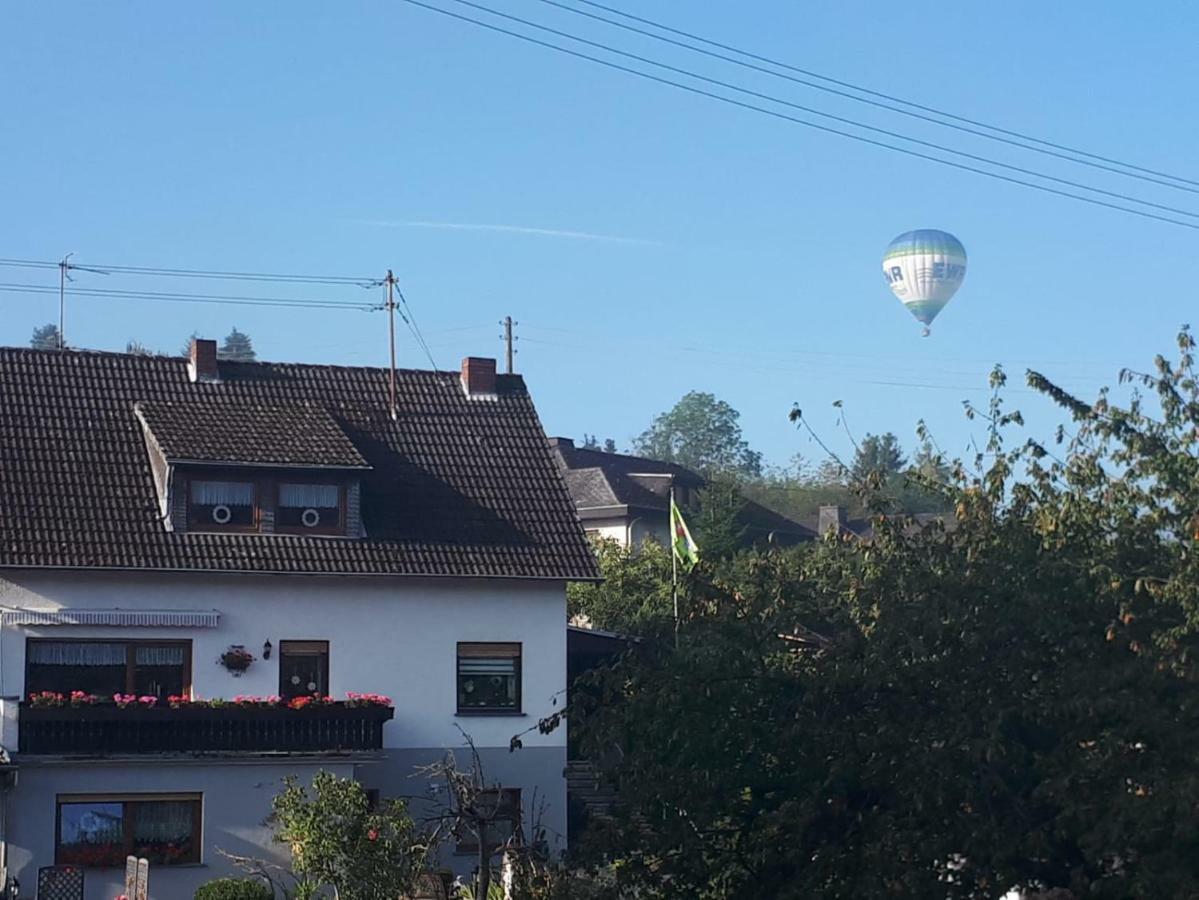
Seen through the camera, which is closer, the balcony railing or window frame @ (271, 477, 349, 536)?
the balcony railing

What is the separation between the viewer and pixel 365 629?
35.4m

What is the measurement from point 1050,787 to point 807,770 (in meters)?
3.02

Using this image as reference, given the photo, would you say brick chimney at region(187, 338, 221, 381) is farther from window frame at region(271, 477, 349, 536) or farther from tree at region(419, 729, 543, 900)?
tree at region(419, 729, 543, 900)

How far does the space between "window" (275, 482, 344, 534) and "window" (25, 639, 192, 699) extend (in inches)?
117

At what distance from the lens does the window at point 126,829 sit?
1265 inches

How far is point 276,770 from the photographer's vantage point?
109ft

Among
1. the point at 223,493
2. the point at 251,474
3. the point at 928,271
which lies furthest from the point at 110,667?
the point at 928,271

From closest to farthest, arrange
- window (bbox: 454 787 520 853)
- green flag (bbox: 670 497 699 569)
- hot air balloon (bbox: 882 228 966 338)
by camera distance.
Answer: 1. window (bbox: 454 787 520 853)
2. green flag (bbox: 670 497 699 569)
3. hot air balloon (bbox: 882 228 966 338)

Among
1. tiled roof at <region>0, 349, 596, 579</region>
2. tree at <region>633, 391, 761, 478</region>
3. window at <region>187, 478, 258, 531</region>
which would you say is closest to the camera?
tiled roof at <region>0, 349, 596, 579</region>

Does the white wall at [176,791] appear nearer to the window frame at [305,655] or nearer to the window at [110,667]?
the window at [110,667]

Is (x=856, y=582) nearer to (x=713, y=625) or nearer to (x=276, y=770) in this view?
(x=713, y=625)

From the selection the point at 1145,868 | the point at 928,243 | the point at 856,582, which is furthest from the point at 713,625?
the point at 928,243

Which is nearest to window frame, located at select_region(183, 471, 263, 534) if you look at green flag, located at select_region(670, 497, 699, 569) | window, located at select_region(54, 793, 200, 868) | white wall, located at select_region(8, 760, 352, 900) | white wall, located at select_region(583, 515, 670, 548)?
white wall, located at select_region(8, 760, 352, 900)

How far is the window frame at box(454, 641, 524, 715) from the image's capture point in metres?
35.9
